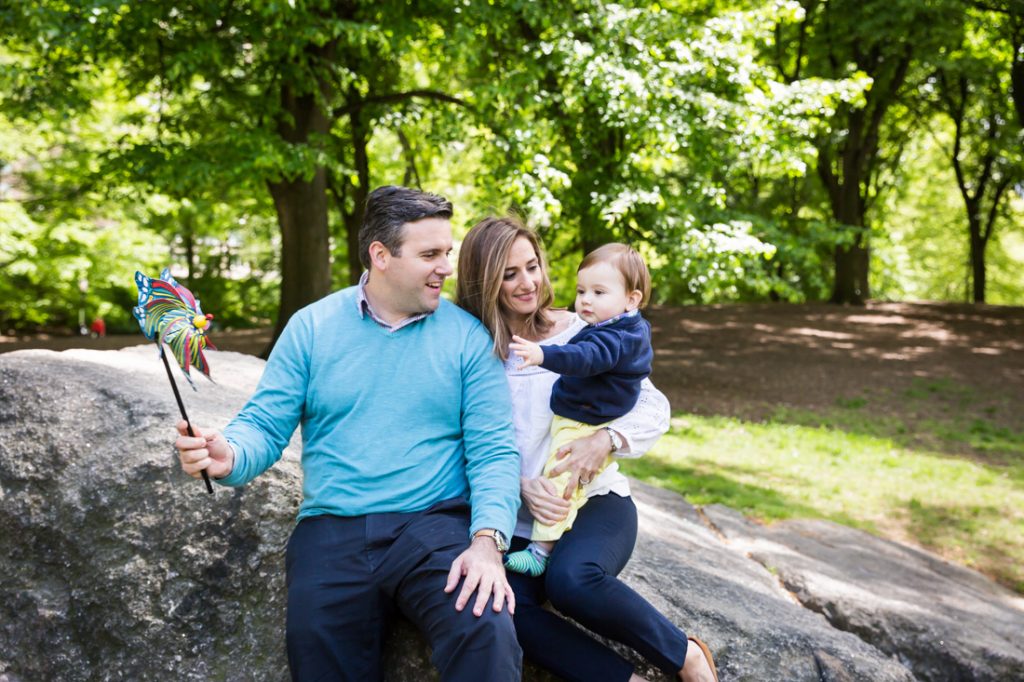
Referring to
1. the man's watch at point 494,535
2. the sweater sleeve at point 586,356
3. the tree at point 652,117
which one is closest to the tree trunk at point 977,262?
the tree at point 652,117

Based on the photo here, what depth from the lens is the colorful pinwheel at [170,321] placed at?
94.4 inches

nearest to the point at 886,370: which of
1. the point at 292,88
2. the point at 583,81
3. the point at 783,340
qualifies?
the point at 783,340

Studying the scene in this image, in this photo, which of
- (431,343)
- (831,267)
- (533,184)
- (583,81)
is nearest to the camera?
(431,343)

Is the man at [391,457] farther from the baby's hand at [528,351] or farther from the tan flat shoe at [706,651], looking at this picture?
the tan flat shoe at [706,651]

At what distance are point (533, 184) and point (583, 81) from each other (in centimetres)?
153

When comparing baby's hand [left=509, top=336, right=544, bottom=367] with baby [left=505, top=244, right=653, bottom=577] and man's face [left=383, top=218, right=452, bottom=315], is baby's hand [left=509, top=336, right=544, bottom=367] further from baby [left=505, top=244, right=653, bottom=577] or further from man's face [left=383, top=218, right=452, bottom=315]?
man's face [left=383, top=218, right=452, bottom=315]

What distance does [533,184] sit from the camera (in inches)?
356

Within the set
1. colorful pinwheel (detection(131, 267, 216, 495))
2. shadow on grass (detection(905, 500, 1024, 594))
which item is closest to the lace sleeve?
colorful pinwheel (detection(131, 267, 216, 495))

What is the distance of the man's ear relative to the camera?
298 centimetres

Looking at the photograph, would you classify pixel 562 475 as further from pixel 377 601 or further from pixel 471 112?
pixel 471 112

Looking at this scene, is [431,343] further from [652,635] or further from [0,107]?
[0,107]

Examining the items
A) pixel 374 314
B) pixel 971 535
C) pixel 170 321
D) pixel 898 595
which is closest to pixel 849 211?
pixel 971 535

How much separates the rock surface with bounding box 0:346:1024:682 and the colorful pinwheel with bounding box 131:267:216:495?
964 mm

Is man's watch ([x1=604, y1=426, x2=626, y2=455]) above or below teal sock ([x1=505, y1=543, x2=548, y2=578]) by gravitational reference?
above
